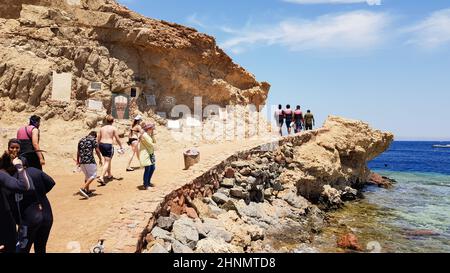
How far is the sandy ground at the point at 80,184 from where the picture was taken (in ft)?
20.3

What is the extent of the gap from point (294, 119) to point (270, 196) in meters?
7.14

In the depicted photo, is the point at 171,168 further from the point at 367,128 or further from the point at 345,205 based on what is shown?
the point at 367,128

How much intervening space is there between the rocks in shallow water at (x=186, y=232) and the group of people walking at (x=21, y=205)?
2610mm

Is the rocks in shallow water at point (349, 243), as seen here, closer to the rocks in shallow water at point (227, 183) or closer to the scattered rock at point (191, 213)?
the rocks in shallow water at point (227, 183)

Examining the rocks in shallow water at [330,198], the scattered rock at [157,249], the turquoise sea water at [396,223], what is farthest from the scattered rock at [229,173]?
the rocks in shallow water at [330,198]

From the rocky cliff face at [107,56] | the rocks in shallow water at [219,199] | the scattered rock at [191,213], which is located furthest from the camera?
the rocky cliff face at [107,56]

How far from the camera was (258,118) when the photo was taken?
70.9 ft

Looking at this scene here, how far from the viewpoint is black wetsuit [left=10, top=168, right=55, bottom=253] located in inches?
181

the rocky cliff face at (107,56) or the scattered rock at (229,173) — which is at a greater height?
the rocky cliff face at (107,56)

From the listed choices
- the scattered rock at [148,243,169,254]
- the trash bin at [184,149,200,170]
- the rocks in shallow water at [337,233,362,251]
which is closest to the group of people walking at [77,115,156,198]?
the trash bin at [184,149,200,170]

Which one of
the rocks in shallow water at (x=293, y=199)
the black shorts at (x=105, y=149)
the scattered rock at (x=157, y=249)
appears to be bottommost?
the rocks in shallow water at (x=293, y=199)

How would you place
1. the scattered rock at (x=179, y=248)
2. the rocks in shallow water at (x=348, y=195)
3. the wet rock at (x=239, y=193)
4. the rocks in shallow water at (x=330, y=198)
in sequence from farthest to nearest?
the rocks in shallow water at (x=348, y=195), the rocks in shallow water at (x=330, y=198), the wet rock at (x=239, y=193), the scattered rock at (x=179, y=248)

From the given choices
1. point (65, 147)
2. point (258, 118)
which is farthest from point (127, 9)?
point (258, 118)

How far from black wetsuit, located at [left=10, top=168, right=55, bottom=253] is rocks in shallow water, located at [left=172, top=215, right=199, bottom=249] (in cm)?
260
